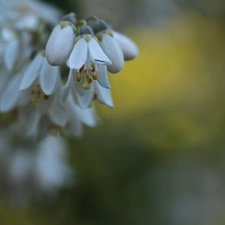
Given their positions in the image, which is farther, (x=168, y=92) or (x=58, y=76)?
(x=168, y=92)

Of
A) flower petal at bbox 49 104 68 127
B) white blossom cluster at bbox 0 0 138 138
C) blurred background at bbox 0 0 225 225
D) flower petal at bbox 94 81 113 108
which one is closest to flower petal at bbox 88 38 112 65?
white blossom cluster at bbox 0 0 138 138

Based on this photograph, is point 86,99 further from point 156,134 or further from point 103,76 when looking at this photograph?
point 156,134

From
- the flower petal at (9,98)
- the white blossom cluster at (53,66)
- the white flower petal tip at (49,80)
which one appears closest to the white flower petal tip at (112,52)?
the white blossom cluster at (53,66)

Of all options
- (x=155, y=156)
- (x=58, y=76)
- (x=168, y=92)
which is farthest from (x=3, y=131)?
(x=168, y=92)

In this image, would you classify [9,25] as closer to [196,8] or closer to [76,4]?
[76,4]

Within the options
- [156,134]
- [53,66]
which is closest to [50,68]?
[53,66]

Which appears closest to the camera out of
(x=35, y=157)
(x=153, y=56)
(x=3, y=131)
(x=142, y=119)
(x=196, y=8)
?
(x=3, y=131)

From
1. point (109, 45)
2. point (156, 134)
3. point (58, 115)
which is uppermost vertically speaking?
point (156, 134)

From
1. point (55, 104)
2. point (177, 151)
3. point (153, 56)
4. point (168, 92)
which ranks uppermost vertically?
point (153, 56)

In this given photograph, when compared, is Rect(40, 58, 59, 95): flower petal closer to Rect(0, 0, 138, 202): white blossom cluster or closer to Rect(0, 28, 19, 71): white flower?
Rect(0, 0, 138, 202): white blossom cluster
